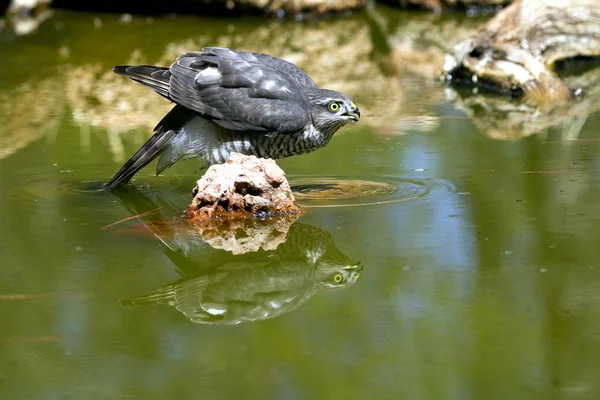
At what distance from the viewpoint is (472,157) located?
6.89m

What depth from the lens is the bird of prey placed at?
612 centimetres

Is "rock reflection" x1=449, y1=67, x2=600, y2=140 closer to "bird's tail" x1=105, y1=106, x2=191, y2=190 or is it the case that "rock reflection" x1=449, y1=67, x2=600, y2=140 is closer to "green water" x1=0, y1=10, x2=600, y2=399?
"green water" x1=0, y1=10, x2=600, y2=399

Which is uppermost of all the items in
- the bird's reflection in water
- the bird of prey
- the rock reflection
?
the bird of prey

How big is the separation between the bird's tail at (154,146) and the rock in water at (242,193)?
31.4 inches

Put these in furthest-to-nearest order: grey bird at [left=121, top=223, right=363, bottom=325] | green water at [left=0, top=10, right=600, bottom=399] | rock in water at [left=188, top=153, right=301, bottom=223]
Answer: rock in water at [left=188, top=153, right=301, bottom=223] < grey bird at [left=121, top=223, right=363, bottom=325] < green water at [left=0, top=10, right=600, bottom=399]

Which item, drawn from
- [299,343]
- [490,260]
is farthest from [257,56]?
[299,343]

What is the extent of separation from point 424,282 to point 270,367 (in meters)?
1.10

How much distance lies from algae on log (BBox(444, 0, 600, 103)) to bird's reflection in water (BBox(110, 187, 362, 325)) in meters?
4.27

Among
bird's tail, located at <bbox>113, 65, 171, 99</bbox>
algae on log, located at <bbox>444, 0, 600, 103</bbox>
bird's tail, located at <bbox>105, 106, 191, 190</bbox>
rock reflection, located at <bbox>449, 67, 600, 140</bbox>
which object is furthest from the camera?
algae on log, located at <bbox>444, 0, 600, 103</bbox>

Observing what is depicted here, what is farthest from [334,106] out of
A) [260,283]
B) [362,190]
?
[260,283]

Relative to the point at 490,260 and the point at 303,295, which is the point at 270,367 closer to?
the point at 303,295

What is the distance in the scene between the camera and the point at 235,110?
614 cm

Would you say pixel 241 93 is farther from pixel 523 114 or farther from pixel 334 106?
pixel 523 114

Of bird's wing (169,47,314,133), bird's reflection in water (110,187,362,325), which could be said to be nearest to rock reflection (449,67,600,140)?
bird's wing (169,47,314,133)
